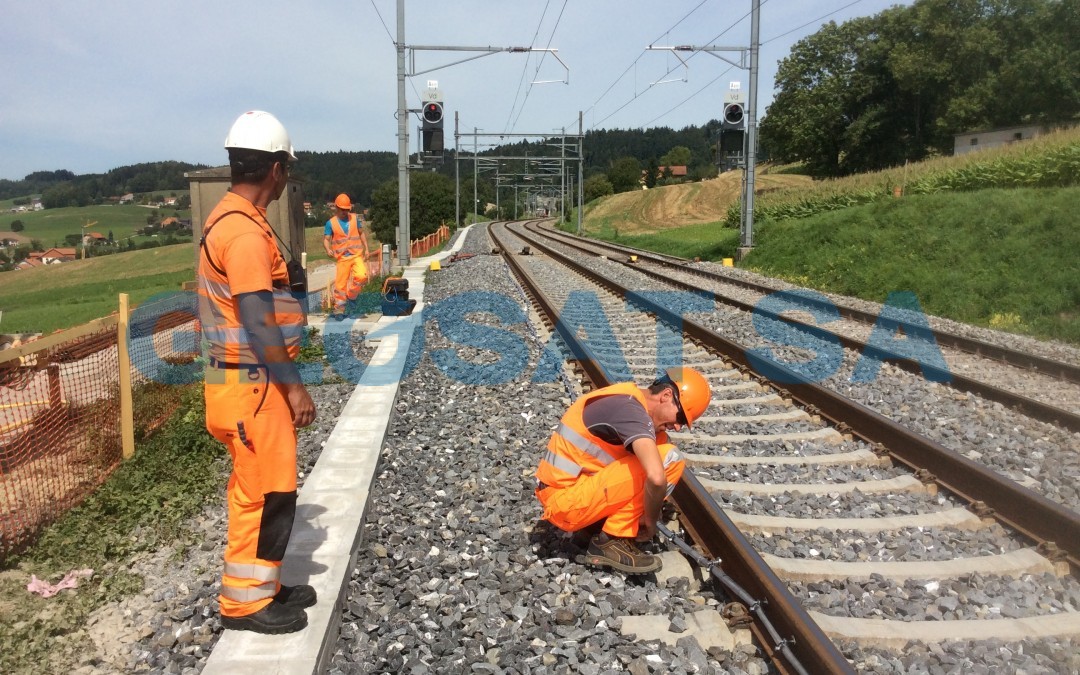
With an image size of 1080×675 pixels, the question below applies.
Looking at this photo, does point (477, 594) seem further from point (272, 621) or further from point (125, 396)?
point (125, 396)

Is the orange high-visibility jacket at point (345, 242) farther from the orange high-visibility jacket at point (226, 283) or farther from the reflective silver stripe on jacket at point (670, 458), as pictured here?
the orange high-visibility jacket at point (226, 283)

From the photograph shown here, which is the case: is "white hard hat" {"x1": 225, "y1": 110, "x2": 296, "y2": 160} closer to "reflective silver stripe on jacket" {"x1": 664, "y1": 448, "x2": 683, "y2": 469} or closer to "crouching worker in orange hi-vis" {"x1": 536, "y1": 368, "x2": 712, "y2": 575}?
"crouching worker in orange hi-vis" {"x1": 536, "y1": 368, "x2": 712, "y2": 575}

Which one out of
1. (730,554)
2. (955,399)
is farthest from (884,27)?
(730,554)

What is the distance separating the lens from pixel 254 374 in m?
3.19

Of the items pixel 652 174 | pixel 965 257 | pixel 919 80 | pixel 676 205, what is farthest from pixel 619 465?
pixel 652 174

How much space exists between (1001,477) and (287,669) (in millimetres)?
3937

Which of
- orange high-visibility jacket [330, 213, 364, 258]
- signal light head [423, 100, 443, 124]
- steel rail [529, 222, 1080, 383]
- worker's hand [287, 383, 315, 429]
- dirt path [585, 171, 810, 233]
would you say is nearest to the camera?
worker's hand [287, 383, 315, 429]

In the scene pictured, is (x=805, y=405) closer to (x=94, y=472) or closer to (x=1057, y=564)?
(x=1057, y=564)

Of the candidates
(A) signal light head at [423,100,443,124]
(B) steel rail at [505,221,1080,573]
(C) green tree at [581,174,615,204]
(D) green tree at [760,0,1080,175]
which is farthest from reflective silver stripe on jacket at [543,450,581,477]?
(C) green tree at [581,174,615,204]

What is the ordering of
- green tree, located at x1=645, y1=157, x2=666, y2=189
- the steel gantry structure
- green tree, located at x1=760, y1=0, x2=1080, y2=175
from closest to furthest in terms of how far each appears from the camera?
the steel gantry structure → green tree, located at x1=760, y1=0, x2=1080, y2=175 → green tree, located at x1=645, y1=157, x2=666, y2=189

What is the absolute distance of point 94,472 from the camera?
5.53 metres

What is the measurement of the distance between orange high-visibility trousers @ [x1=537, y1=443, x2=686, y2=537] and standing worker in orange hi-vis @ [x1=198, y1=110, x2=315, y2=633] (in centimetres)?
128

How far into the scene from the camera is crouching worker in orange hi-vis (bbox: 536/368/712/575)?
3885 mm

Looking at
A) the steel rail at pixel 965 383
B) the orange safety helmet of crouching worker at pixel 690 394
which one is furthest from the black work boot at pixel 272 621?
the steel rail at pixel 965 383
